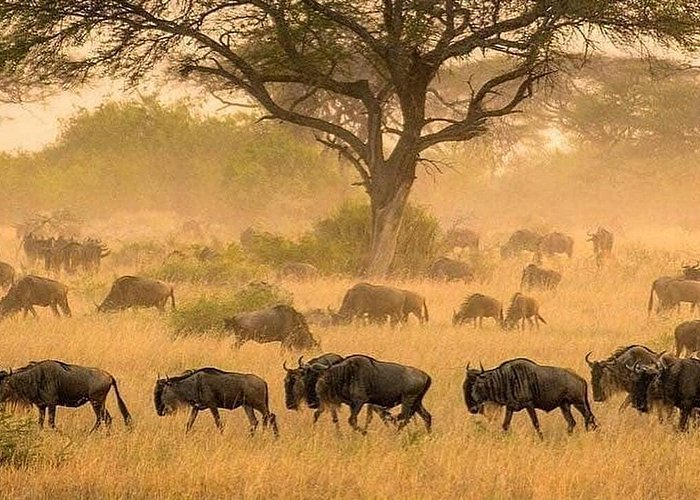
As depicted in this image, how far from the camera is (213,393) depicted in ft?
29.8

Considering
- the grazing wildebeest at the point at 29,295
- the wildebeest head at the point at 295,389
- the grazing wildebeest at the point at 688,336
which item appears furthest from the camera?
the grazing wildebeest at the point at 29,295

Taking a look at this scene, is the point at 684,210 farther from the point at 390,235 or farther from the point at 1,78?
the point at 390,235

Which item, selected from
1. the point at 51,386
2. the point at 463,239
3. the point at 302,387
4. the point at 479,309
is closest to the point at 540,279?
the point at 479,309

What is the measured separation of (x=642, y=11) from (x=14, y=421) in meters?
16.1

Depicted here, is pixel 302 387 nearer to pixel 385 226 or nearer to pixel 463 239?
pixel 385 226

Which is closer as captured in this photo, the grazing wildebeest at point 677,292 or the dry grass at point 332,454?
the dry grass at point 332,454

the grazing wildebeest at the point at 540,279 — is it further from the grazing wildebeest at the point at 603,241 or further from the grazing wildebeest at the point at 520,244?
the grazing wildebeest at the point at 520,244

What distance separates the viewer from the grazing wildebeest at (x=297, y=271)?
881 inches

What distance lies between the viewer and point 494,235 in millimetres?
42750

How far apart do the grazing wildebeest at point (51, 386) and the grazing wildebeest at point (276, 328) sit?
4502 mm

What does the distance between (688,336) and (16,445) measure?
314 inches

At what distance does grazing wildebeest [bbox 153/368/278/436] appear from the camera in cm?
908

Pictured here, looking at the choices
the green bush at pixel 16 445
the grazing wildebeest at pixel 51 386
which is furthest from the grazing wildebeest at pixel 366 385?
the green bush at pixel 16 445

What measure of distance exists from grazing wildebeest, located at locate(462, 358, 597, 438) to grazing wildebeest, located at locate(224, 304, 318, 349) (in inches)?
176
